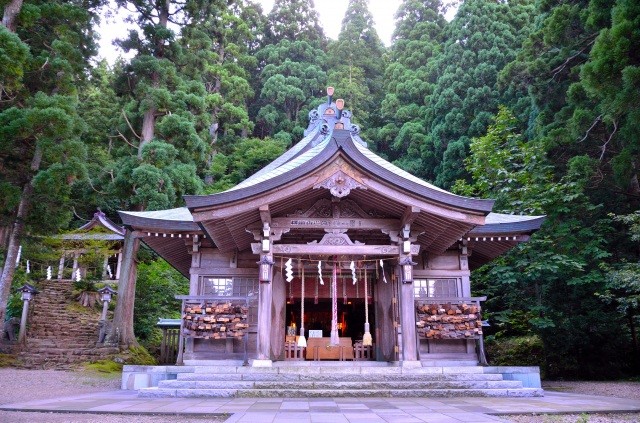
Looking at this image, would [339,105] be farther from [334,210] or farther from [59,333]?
[59,333]

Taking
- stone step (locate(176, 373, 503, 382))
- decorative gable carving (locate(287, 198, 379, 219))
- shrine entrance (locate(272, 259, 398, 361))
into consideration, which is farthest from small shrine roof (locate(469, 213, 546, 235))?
stone step (locate(176, 373, 503, 382))

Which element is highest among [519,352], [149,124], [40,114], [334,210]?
[149,124]

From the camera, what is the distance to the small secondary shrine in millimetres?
10195

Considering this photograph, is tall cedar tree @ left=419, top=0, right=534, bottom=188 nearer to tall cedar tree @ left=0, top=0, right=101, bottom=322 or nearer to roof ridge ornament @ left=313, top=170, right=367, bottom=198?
roof ridge ornament @ left=313, top=170, right=367, bottom=198

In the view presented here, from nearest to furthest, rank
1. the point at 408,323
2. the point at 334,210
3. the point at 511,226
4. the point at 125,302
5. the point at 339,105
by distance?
1. the point at 408,323
2. the point at 334,210
3. the point at 511,226
4. the point at 339,105
5. the point at 125,302

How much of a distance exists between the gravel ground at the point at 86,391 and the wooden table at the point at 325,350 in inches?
201

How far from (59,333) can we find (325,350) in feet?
45.4

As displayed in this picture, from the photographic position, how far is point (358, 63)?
133ft

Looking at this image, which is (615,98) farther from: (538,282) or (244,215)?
(244,215)

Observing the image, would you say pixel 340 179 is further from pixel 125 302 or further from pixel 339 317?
pixel 125 302

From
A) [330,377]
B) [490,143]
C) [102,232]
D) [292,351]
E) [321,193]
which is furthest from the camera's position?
[102,232]

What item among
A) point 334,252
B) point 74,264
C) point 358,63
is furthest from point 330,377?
point 358,63

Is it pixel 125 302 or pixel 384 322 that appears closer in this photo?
pixel 384 322

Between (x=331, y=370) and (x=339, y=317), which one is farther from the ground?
(x=339, y=317)
